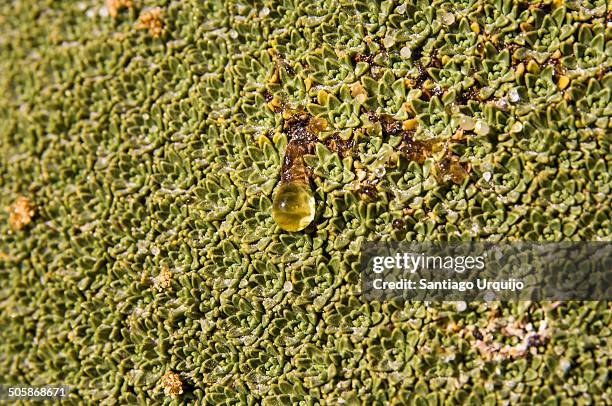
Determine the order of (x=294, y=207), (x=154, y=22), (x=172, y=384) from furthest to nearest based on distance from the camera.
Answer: (x=154, y=22) → (x=172, y=384) → (x=294, y=207)

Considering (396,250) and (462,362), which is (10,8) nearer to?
(396,250)

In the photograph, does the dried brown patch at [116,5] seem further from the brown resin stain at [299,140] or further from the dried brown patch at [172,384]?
the dried brown patch at [172,384]

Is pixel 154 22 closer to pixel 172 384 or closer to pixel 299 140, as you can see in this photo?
pixel 299 140

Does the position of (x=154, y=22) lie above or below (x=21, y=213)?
above

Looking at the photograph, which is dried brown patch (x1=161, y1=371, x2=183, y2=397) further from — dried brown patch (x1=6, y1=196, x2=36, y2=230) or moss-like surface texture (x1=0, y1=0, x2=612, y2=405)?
dried brown patch (x1=6, y1=196, x2=36, y2=230)

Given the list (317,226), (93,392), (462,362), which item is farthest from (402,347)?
(93,392)

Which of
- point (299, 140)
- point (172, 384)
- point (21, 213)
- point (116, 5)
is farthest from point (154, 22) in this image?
point (172, 384)

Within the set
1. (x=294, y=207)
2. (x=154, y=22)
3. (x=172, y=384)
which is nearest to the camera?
(x=294, y=207)
